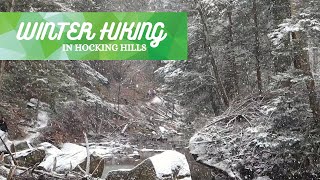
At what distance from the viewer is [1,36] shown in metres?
4.30

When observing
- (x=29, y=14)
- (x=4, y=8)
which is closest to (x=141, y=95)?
(x=4, y=8)

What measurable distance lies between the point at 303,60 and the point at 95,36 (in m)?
2.67

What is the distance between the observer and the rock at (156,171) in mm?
5570

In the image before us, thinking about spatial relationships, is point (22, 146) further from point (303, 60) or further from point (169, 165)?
point (303, 60)

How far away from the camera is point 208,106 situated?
9.62 m

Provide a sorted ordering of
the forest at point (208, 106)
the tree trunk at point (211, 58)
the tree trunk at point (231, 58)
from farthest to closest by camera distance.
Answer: the tree trunk at point (211, 58) < the tree trunk at point (231, 58) < the forest at point (208, 106)

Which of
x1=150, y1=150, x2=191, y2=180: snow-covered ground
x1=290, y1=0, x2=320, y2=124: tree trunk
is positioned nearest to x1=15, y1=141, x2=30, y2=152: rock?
x1=150, y1=150, x2=191, y2=180: snow-covered ground

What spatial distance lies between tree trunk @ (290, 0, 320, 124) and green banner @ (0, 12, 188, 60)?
167cm

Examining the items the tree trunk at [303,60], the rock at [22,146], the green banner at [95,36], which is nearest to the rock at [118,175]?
the green banner at [95,36]

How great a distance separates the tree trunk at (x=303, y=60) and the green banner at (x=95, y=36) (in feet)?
5.49

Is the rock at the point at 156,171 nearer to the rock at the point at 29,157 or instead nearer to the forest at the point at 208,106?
the forest at the point at 208,106

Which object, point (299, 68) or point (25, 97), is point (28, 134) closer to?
point (25, 97)

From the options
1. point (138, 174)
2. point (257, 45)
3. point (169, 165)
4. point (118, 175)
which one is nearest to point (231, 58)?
point (257, 45)

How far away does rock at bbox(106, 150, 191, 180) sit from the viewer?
5570 millimetres
